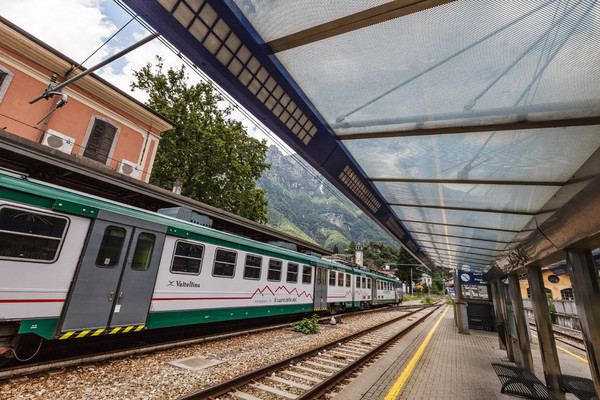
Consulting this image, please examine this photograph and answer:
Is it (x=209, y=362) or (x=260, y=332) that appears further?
(x=260, y=332)

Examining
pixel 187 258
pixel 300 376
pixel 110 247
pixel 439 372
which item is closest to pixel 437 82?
pixel 300 376

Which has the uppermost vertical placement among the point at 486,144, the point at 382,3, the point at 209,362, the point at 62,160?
the point at 62,160

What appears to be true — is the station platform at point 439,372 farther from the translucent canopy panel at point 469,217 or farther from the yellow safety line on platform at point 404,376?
the translucent canopy panel at point 469,217

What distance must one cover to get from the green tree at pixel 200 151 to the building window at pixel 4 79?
9.02 m

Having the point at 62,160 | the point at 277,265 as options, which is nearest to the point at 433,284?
the point at 277,265

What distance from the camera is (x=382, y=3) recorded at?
2193 millimetres

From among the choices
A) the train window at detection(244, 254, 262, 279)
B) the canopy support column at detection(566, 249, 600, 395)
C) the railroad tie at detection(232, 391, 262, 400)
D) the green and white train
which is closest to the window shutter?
the green and white train

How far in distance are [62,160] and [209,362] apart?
7.31 meters

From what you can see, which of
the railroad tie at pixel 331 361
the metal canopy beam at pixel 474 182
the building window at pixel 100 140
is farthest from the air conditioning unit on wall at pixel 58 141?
the metal canopy beam at pixel 474 182

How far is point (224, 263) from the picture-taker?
8547 mm

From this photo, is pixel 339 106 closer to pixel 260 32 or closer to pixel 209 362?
pixel 260 32

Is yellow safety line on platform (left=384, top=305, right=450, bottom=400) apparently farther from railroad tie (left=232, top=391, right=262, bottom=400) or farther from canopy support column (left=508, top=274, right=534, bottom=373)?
canopy support column (left=508, top=274, right=534, bottom=373)

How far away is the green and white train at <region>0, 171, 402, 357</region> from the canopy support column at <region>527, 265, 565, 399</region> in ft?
24.6

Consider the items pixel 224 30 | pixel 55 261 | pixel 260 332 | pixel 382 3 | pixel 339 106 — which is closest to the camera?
pixel 382 3
